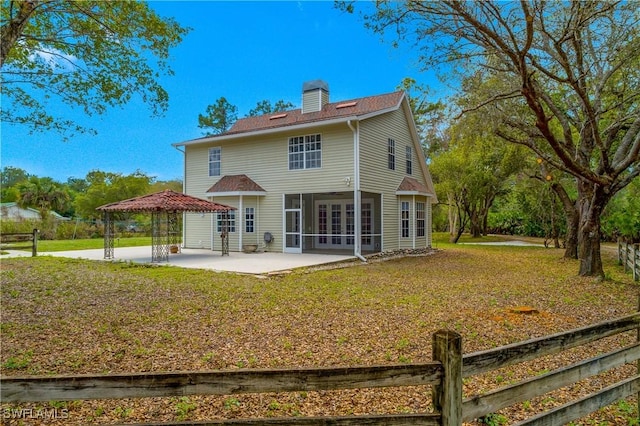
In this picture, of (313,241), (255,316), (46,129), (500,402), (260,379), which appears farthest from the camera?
(313,241)

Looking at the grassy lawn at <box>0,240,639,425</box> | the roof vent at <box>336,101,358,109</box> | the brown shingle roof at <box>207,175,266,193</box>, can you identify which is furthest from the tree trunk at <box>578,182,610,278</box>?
the brown shingle roof at <box>207,175,266,193</box>

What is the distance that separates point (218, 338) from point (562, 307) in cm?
636

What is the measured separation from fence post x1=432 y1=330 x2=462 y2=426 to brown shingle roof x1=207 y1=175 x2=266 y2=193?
51.2 ft

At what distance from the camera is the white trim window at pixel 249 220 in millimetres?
17797

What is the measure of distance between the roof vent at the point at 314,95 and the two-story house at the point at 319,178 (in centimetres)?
5

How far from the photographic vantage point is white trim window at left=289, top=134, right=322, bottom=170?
1631cm

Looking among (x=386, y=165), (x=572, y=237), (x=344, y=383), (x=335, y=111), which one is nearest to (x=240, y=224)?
(x=335, y=111)

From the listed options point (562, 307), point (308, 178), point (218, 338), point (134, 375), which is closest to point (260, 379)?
point (134, 375)

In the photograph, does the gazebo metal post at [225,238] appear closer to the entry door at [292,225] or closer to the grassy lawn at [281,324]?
the entry door at [292,225]

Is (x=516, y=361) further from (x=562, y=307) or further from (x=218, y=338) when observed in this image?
(x=562, y=307)

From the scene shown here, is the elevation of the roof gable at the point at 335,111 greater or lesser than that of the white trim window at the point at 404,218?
greater

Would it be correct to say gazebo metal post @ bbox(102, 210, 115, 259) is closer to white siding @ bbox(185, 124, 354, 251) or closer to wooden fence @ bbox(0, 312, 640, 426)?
white siding @ bbox(185, 124, 354, 251)

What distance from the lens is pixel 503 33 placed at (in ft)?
25.6

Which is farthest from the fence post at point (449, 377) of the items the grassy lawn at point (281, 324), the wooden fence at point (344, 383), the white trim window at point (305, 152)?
the white trim window at point (305, 152)
